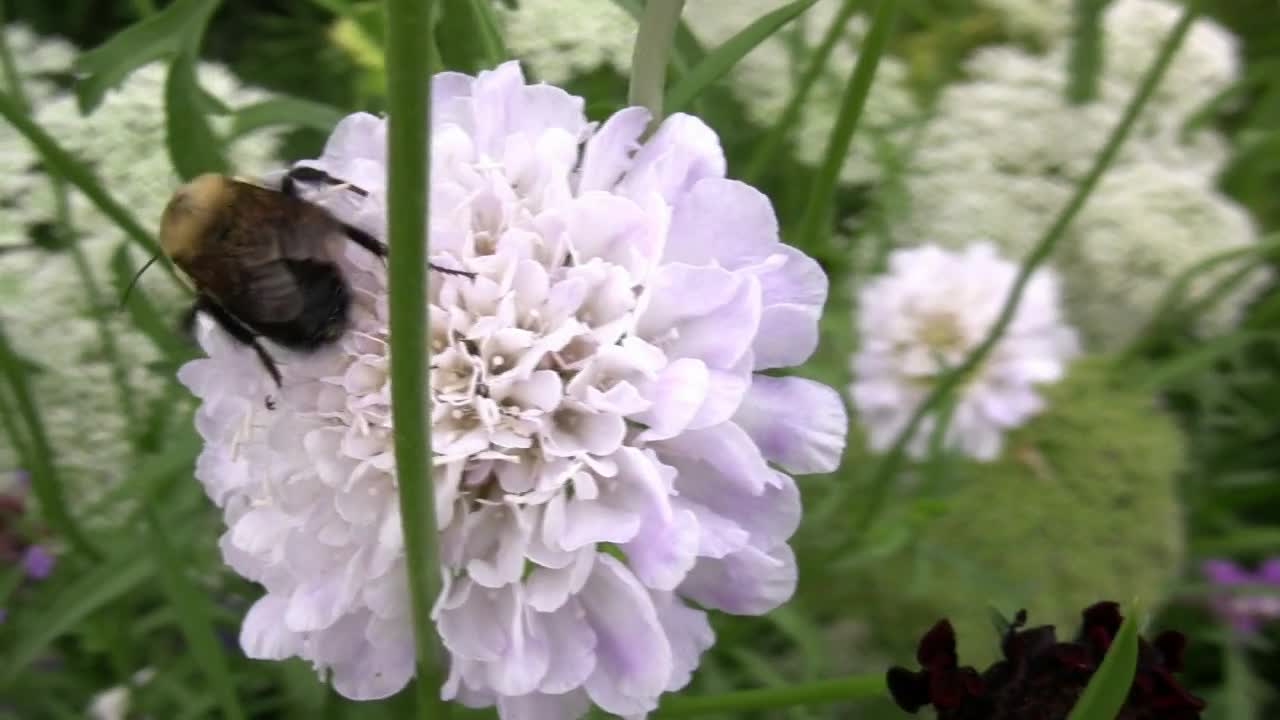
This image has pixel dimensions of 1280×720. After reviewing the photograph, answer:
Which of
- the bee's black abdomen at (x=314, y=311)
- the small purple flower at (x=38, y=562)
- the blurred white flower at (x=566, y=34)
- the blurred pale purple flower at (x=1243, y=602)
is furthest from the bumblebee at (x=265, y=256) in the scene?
the blurred pale purple flower at (x=1243, y=602)

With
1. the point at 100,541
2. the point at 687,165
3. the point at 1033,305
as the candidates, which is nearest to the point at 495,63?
the point at 687,165

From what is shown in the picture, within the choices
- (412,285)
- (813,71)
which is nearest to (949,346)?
(813,71)

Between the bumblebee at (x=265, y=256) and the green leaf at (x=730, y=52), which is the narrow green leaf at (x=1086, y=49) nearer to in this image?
the green leaf at (x=730, y=52)

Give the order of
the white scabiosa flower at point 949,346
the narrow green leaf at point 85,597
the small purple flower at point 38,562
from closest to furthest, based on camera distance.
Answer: the narrow green leaf at point 85,597, the small purple flower at point 38,562, the white scabiosa flower at point 949,346

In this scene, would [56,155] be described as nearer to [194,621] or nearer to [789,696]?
[194,621]

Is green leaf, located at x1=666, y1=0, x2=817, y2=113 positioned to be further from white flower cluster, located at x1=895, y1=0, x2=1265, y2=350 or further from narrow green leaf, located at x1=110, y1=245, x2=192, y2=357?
white flower cluster, located at x1=895, y1=0, x2=1265, y2=350

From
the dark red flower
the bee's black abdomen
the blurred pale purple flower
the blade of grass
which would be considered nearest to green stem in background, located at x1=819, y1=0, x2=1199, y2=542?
the blade of grass

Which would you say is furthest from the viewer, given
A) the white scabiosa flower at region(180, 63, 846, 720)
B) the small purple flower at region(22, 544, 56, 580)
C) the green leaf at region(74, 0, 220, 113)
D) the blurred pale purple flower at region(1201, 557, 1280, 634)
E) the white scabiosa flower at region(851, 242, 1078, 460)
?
the blurred pale purple flower at region(1201, 557, 1280, 634)
